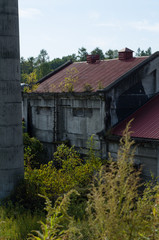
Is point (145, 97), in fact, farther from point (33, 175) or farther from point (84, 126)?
point (33, 175)

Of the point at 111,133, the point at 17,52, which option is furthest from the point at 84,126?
the point at 17,52

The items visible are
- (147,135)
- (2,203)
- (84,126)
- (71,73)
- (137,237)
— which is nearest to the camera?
(137,237)

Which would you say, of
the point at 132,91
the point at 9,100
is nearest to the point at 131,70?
the point at 132,91

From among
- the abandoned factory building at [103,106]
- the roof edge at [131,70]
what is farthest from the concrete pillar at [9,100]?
the roof edge at [131,70]

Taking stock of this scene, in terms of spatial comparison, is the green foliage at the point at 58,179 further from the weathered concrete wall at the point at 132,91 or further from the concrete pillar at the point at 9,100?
the weathered concrete wall at the point at 132,91

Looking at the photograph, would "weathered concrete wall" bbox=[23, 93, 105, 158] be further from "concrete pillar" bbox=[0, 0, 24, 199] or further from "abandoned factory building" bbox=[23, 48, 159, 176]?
"concrete pillar" bbox=[0, 0, 24, 199]

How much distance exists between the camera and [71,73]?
23.0 metres

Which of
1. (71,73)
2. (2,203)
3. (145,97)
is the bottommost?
(2,203)

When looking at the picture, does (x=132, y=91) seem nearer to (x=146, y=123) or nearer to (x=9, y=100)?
(x=146, y=123)

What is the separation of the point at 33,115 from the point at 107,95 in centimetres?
747

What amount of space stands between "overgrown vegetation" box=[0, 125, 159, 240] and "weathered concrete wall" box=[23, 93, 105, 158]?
1.67 metres

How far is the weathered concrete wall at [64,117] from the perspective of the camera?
59.9 ft

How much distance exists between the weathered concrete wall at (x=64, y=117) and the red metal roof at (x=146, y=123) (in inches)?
48.2

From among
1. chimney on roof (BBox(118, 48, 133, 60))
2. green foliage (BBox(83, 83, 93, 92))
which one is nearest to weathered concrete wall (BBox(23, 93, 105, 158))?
green foliage (BBox(83, 83, 93, 92))
